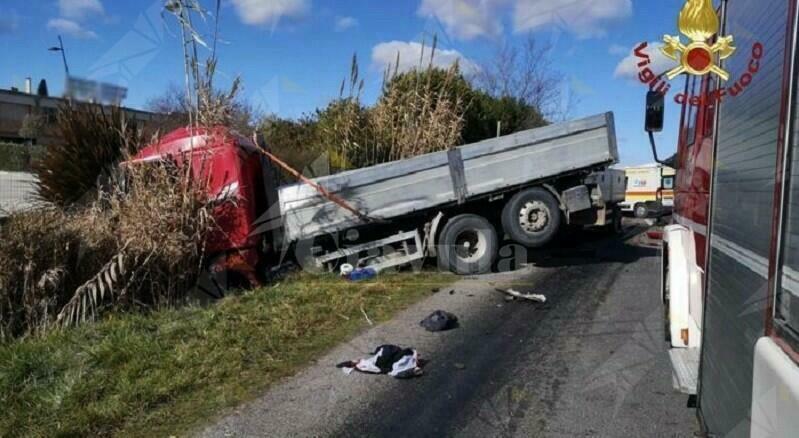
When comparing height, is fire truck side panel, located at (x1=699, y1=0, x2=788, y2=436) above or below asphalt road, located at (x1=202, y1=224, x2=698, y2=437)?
above

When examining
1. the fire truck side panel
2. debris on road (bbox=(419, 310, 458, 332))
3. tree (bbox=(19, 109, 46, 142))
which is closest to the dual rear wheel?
debris on road (bbox=(419, 310, 458, 332))

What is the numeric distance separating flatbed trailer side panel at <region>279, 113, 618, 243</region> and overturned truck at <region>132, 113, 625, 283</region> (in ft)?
0.05

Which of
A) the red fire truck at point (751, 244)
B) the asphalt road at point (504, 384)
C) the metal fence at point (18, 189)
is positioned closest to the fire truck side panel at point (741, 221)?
the red fire truck at point (751, 244)

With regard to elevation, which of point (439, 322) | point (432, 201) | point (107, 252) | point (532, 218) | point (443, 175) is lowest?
point (439, 322)

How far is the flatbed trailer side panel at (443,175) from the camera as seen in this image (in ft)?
31.3

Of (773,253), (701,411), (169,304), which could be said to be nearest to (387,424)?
(701,411)

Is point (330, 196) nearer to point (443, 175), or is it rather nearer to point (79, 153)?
point (443, 175)

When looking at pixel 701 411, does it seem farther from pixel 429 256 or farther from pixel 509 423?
pixel 429 256

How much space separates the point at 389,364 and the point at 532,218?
507cm

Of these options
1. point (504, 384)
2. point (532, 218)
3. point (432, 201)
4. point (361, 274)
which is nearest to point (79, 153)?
point (361, 274)

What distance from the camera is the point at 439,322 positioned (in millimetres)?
6762

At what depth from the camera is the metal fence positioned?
8.30 meters

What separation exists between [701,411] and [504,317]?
13.3 ft

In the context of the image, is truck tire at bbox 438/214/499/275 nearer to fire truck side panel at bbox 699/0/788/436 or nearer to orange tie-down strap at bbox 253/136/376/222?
orange tie-down strap at bbox 253/136/376/222
